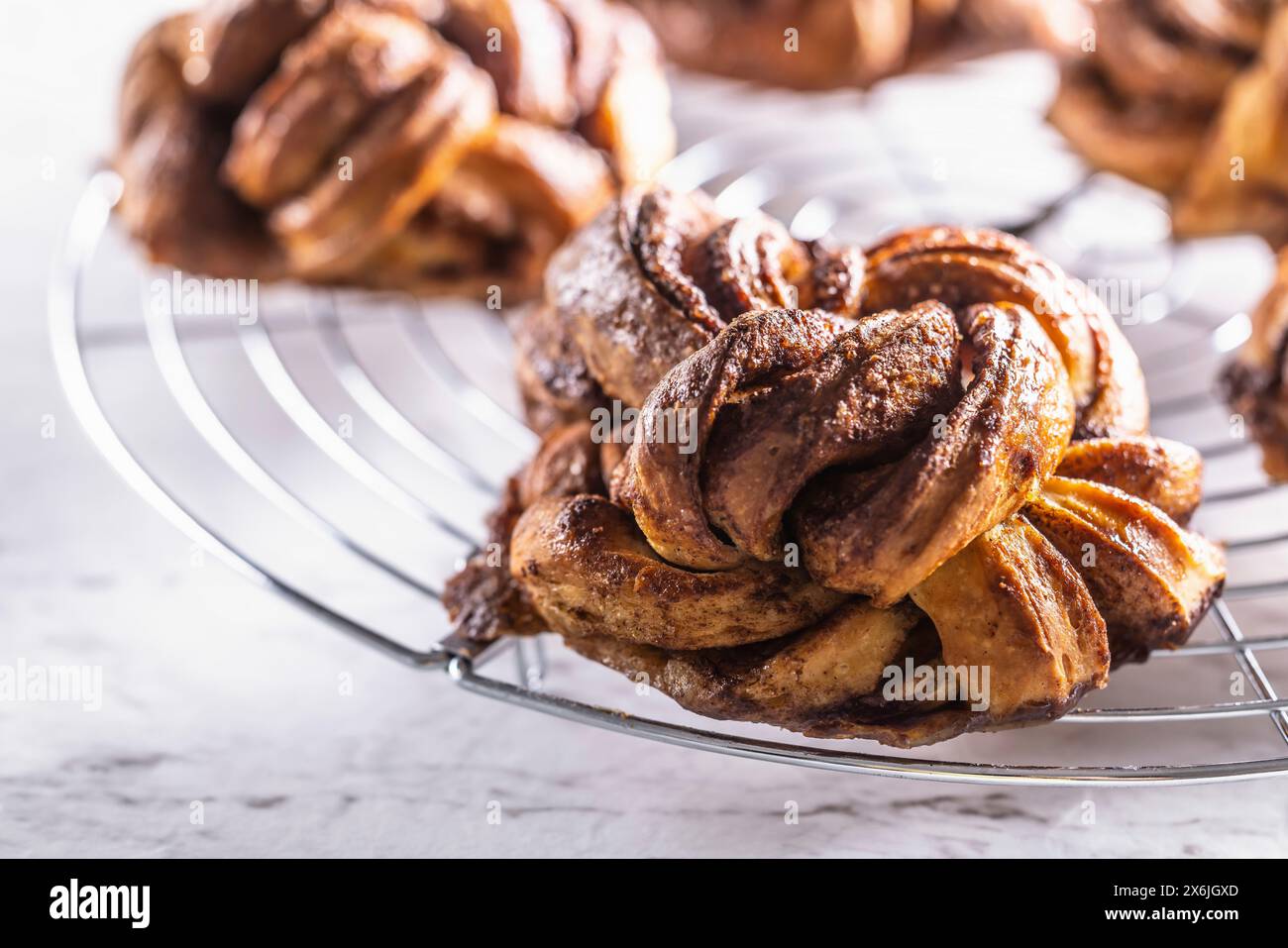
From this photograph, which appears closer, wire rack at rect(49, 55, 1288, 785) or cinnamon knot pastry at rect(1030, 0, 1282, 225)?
wire rack at rect(49, 55, 1288, 785)

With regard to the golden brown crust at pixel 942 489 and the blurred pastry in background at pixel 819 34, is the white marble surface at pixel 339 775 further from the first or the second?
the blurred pastry in background at pixel 819 34

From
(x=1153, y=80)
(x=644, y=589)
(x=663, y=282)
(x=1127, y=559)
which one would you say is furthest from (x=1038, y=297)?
(x=1153, y=80)

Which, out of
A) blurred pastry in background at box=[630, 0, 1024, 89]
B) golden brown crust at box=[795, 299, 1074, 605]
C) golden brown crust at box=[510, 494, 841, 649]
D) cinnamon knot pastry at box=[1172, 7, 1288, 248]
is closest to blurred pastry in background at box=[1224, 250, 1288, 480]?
cinnamon knot pastry at box=[1172, 7, 1288, 248]

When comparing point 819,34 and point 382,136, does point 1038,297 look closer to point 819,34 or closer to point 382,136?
point 382,136

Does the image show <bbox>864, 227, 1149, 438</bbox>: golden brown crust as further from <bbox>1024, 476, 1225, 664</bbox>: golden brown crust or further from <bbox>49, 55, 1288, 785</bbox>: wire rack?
<bbox>49, 55, 1288, 785</bbox>: wire rack

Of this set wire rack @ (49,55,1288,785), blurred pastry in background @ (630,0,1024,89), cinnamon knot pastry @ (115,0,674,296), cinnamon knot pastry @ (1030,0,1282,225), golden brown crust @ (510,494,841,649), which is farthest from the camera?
blurred pastry in background @ (630,0,1024,89)

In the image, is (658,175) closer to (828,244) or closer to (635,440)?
(828,244)

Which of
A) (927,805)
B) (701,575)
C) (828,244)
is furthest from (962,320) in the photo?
(927,805)
